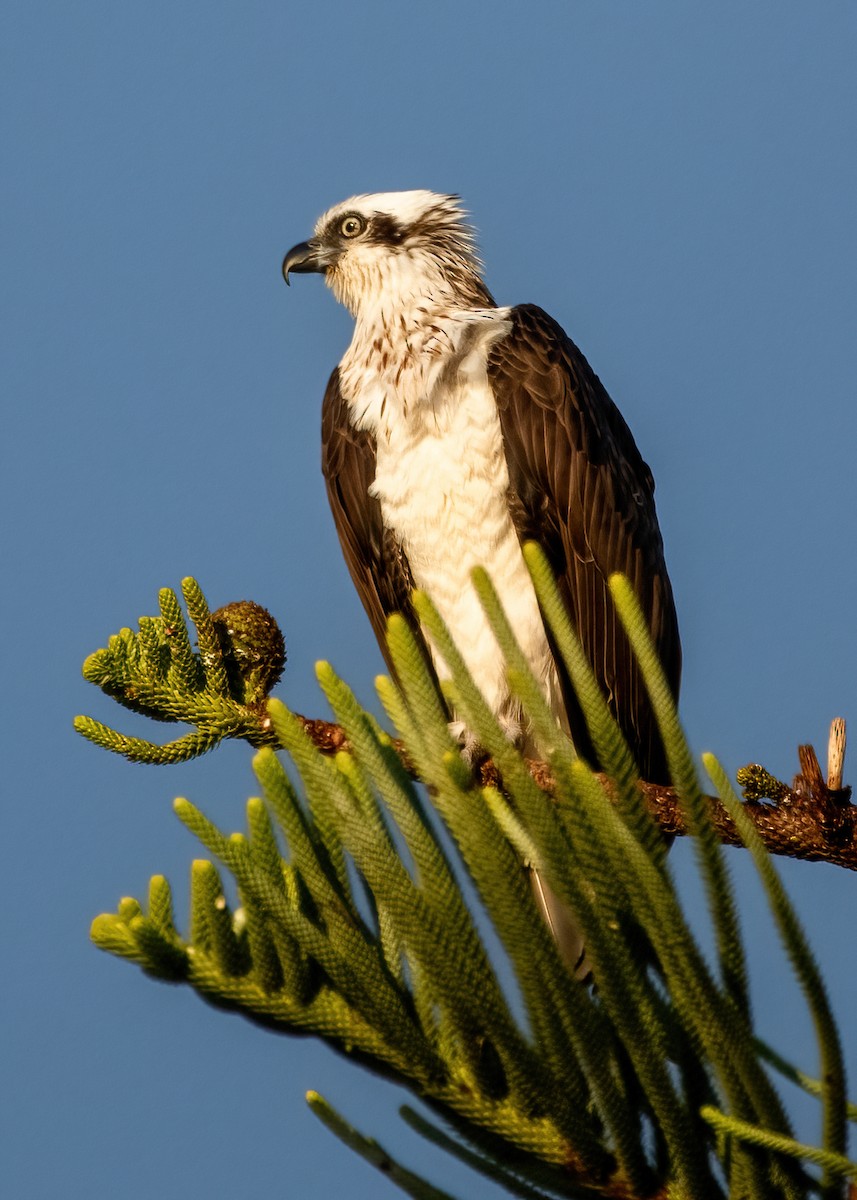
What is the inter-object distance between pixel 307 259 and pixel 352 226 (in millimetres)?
285

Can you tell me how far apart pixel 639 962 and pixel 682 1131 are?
0.92ft

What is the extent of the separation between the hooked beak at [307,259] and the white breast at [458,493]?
1.31 m

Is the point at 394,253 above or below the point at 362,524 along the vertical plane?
above

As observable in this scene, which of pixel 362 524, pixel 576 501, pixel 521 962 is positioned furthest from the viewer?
pixel 362 524

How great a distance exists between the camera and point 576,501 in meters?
5.84

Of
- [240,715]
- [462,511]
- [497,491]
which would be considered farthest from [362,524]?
[240,715]

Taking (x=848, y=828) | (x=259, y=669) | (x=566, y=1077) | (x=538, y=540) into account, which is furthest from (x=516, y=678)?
(x=538, y=540)

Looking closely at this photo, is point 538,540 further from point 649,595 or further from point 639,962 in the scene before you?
point 639,962

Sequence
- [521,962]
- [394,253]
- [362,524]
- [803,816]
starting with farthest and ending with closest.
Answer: [394,253] → [362,524] → [803,816] → [521,962]

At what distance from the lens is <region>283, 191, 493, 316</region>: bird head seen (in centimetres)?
682

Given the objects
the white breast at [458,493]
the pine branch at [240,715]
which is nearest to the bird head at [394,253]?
the white breast at [458,493]

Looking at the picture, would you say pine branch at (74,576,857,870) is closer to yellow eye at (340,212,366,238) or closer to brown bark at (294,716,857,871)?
brown bark at (294,716,857,871)

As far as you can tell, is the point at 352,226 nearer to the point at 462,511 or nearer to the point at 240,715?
the point at 462,511

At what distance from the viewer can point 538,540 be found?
5879mm
